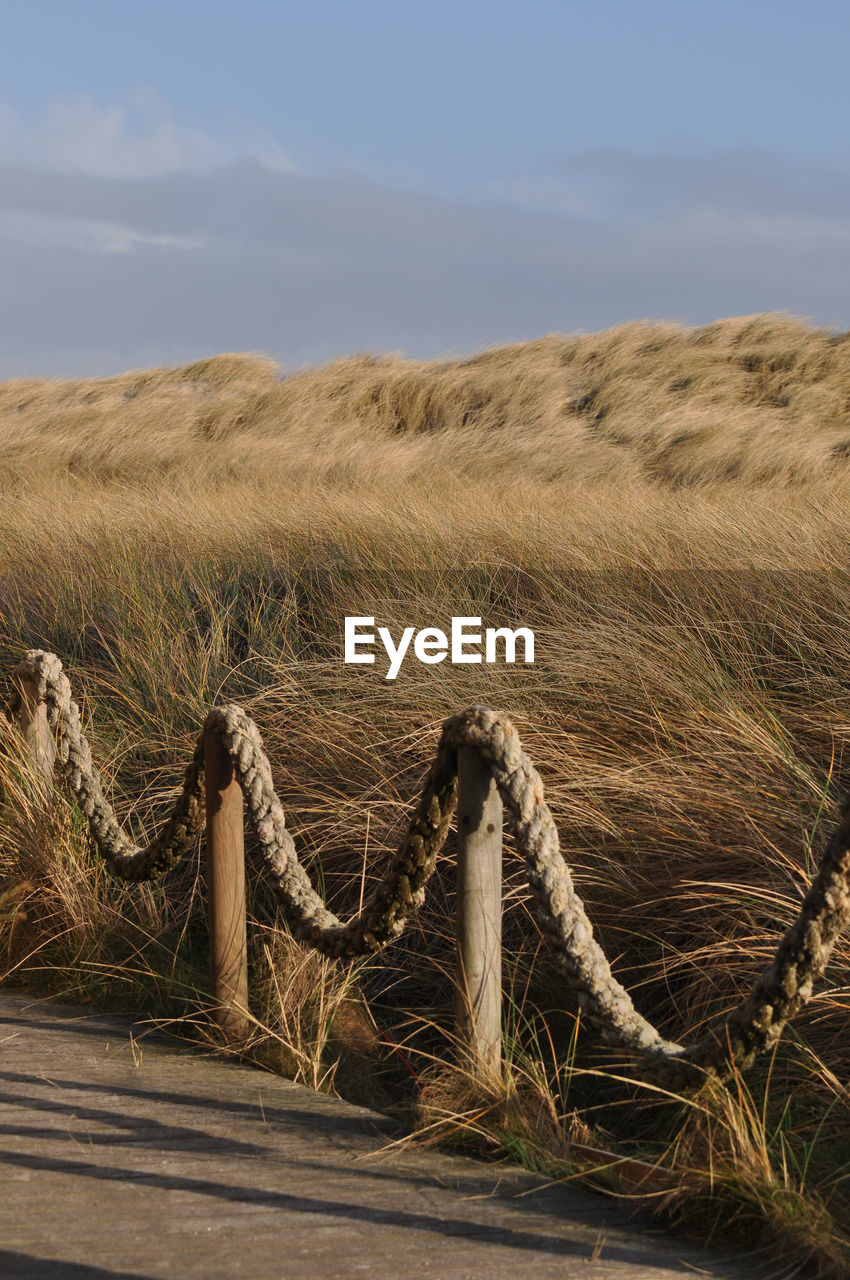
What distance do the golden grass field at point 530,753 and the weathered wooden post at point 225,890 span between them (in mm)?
112

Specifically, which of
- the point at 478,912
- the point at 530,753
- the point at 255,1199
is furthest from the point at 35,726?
the point at 255,1199

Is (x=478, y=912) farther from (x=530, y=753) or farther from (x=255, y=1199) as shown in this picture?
(x=530, y=753)

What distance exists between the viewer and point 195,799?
3.54 m

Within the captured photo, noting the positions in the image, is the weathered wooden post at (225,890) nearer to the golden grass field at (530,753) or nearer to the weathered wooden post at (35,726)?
the golden grass field at (530,753)

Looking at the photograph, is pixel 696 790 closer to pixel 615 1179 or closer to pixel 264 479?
pixel 615 1179

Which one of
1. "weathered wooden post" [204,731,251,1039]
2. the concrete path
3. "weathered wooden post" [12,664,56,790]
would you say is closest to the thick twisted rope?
"weathered wooden post" [204,731,251,1039]

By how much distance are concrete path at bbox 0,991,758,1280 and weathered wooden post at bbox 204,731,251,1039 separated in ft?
0.91

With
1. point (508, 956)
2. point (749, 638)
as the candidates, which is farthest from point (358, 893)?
point (749, 638)

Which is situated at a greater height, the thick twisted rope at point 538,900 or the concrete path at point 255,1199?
the thick twisted rope at point 538,900

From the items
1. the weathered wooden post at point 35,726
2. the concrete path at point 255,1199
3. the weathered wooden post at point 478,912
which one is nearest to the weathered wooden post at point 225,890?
the concrete path at point 255,1199

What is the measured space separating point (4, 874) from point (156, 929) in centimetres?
67

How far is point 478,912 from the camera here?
2928mm

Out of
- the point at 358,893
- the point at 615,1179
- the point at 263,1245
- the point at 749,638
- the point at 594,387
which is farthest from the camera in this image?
the point at 594,387

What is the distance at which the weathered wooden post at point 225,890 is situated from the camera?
3.44 metres
